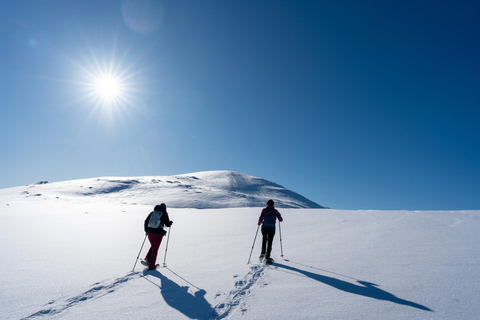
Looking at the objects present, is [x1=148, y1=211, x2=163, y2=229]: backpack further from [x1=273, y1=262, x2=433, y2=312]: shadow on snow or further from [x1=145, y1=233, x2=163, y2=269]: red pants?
[x1=273, y1=262, x2=433, y2=312]: shadow on snow

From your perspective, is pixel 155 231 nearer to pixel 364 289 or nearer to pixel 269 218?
pixel 269 218

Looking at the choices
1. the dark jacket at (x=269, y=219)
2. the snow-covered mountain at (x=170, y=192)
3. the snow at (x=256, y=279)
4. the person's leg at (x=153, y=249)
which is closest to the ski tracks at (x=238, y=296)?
the snow at (x=256, y=279)

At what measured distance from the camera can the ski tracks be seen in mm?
4355

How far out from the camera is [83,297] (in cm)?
507

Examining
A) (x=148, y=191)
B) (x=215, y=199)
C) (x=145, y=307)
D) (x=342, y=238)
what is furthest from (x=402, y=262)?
(x=148, y=191)

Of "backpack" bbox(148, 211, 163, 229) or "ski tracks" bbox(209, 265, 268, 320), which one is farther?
"backpack" bbox(148, 211, 163, 229)

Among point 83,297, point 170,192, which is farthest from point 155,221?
point 170,192

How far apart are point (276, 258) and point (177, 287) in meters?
4.11

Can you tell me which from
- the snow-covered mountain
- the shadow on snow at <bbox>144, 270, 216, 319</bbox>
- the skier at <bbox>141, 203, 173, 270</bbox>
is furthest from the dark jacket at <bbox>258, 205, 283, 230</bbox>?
the snow-covered mountain

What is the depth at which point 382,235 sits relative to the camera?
34.9ft

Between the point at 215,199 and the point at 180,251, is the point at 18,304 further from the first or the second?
the point at 215,199

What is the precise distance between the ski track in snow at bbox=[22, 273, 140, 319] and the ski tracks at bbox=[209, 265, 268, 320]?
9.51 ft

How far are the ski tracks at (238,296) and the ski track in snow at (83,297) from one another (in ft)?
9.51

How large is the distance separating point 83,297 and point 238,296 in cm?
357
